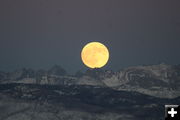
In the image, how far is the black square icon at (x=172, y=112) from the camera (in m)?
25.5

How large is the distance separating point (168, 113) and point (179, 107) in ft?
2.56

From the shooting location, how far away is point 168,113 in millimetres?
25672

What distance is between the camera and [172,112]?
25891 millimetres

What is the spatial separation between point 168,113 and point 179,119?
76 cm

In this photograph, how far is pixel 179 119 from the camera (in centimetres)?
2548

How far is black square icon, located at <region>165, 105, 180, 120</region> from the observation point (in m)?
25.5

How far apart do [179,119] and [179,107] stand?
75 centimetres

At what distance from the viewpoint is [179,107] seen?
84.1ft
